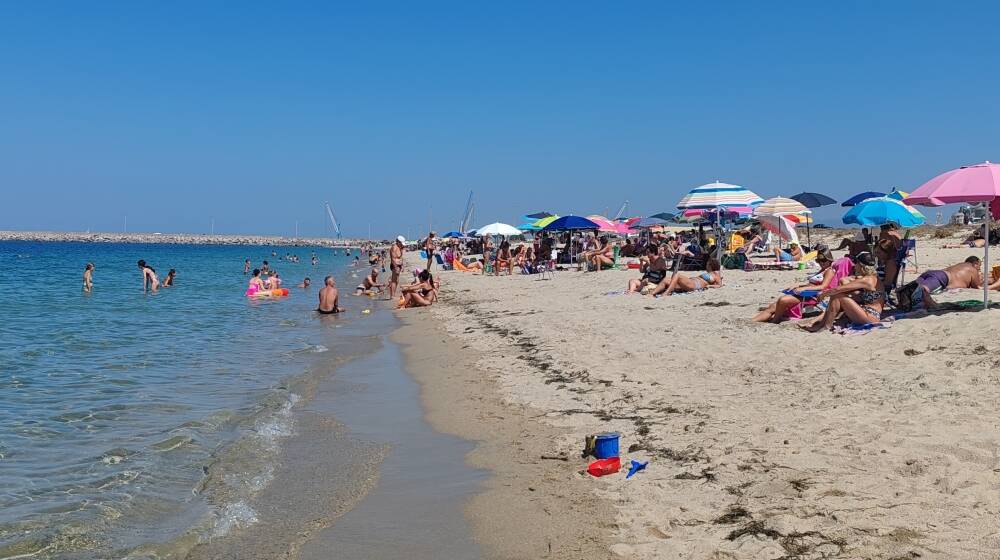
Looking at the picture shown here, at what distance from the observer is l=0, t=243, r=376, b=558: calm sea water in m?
4.45

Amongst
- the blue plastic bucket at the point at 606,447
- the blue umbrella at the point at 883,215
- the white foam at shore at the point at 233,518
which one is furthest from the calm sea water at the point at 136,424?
the blue umbrella at the point at 883,215

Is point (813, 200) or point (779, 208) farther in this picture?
point (813, 200)

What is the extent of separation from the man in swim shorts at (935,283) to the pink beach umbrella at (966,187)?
609 millimetres

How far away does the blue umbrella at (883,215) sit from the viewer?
9.74m

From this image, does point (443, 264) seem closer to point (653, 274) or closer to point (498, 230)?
point (498, 230)

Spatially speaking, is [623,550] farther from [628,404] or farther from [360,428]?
[360,428]

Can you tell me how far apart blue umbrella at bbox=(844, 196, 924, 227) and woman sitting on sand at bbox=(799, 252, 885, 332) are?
1143mm

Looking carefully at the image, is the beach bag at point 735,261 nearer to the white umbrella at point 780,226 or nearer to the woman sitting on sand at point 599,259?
the white umbrella at point 780,226

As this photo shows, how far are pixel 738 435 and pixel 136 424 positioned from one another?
16.4 ft

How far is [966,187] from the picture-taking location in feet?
26.0

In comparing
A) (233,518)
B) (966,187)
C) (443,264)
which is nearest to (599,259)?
A: (966,187)

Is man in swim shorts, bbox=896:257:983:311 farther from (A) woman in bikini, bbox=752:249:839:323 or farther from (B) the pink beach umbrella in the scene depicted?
(A) woman in bikini, bbox=752:249:839:323

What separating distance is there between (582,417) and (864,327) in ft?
12.3

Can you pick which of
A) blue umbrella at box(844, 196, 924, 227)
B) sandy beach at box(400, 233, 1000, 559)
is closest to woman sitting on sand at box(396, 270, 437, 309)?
sandy beach at box(400, 233, 1000, 559)
